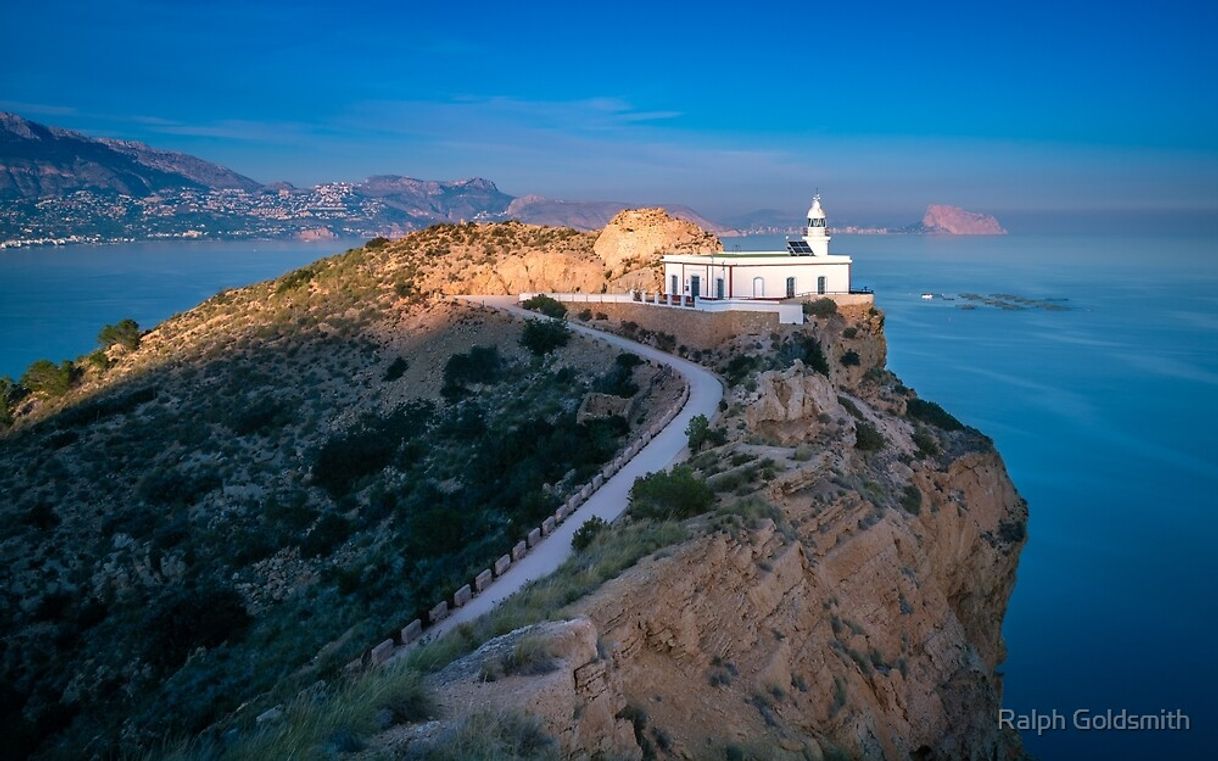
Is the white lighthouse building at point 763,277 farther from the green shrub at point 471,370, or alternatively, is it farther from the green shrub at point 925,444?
the green shrub at point 925,444

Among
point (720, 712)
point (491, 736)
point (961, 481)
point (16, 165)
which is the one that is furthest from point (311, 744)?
point (16, 165)

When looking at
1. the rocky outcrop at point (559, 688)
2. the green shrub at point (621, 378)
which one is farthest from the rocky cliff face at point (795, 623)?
the green shrub at point (621, 378)

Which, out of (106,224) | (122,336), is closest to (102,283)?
(106,224)

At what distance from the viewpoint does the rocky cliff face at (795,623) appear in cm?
784

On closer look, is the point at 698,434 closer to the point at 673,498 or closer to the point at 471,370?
the point at 673,498

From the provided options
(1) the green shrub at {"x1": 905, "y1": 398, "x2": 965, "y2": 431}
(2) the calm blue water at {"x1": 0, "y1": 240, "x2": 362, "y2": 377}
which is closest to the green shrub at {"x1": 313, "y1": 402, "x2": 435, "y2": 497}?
(1) the green shrub at {"x1": 905, "y1": 398, "x2": 965, "y2": 431}

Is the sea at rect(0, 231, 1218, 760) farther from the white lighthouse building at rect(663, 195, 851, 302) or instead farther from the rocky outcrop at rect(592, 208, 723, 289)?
the rocky outcrop at rect(592, 208, 723, 289)

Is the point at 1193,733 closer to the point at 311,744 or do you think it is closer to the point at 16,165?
the point at 311,744

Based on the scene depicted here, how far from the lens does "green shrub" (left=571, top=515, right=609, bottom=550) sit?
1213cm

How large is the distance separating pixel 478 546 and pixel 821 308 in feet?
55.2

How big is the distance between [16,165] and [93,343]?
558 feet

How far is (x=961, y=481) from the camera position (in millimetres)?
23406

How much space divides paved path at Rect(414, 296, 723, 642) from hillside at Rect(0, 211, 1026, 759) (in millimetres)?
949

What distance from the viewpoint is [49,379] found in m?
36.0
